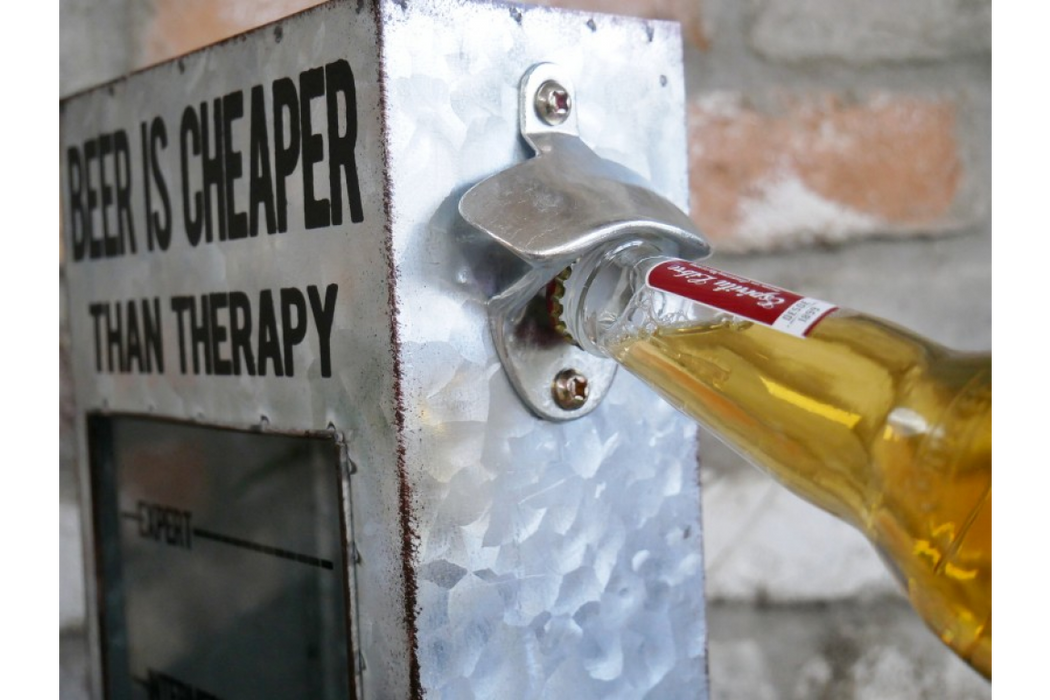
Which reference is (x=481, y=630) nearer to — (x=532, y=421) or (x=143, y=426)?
(x=532, y=421)

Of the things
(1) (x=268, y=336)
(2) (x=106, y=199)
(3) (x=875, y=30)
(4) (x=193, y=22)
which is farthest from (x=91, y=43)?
(3) (x=875, y=30)

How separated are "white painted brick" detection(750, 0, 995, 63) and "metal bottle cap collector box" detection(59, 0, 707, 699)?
0.65ft

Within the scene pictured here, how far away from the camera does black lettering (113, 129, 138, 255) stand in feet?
1.30

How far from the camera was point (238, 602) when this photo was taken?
0.37 meters

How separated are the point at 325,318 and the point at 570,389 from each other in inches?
2.9

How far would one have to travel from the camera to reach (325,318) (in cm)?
32

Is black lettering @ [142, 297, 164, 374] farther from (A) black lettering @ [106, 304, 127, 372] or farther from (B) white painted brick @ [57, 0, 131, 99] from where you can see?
(B) white painted brick @ [57, 0, 131, 99]

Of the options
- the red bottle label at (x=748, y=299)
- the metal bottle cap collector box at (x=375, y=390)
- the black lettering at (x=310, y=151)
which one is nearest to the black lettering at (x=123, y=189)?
the metal bottle cap collector box at (x=375, y=390)

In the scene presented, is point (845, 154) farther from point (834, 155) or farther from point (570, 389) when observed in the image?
point (570, 389)

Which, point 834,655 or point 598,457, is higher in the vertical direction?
point 598,457

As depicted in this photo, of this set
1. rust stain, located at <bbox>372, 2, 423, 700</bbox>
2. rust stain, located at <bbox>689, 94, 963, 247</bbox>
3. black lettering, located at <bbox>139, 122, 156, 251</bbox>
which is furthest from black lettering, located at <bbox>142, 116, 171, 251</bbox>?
rust stain, located at <bbox>689, 94, 963, 247</bbox>

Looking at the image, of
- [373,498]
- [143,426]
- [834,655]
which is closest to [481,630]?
[373,498]

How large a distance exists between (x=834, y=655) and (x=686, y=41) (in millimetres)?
308
